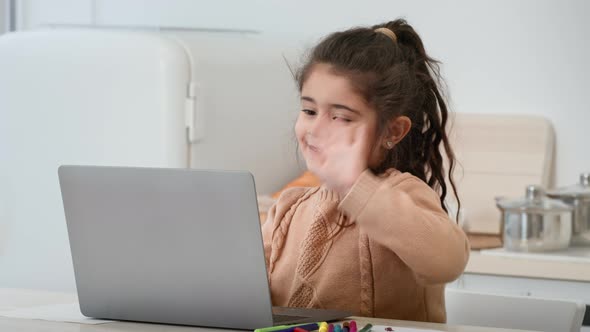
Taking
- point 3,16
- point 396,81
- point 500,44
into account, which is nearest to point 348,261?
point 396,81

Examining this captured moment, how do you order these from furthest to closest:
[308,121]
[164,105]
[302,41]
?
[302,41], [164,105], [308,121]

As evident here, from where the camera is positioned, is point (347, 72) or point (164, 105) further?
point (164, 105)

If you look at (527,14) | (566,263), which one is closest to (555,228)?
(566,263)

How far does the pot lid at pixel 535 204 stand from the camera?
228cm

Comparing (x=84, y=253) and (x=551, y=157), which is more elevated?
(x=84, y=253)

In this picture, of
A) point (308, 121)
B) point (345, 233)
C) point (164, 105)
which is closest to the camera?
point (308, 121)

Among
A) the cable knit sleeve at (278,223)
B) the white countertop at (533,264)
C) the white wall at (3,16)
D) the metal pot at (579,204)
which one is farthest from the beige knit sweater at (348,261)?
the white wall at (3,16)

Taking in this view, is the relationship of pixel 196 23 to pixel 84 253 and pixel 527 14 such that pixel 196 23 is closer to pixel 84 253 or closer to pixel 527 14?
pixel 527 14

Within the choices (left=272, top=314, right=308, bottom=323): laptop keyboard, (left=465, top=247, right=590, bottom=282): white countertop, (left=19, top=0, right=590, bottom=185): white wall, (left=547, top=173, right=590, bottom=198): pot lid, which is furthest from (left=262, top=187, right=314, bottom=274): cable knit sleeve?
(left=19, top=0, right=590, bottom=185): white wall

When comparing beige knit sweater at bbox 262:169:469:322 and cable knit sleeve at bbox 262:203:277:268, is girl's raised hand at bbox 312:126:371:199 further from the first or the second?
cable knit sleeve at bbox 262:203:277:268

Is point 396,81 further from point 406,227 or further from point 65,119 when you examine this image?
point 65,119

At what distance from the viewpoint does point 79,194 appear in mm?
1244

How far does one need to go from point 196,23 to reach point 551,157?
110 cm

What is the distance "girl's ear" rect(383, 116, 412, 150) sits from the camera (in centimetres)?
148
